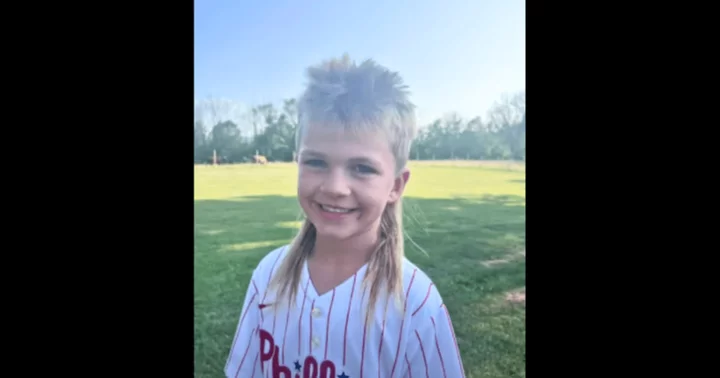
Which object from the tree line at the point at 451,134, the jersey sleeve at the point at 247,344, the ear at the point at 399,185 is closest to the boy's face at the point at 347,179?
the ear at the point at 399,185

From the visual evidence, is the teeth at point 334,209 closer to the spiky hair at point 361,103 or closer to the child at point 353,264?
the child at point 353,264

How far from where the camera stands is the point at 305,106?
188 cm

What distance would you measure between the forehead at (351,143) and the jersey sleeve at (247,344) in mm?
603

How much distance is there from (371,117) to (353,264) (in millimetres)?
522

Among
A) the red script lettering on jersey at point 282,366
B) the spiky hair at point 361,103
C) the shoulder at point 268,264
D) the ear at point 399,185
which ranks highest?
the spiky hair at point 361,103

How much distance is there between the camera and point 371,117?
1789 mm

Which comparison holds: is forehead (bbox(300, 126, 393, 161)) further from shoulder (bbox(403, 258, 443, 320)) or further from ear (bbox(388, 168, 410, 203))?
shoulder (bbox(403, 258, 443, 320))

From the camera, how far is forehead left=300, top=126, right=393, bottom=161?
178 centimetres

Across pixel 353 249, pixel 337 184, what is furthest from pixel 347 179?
pixel 353 249

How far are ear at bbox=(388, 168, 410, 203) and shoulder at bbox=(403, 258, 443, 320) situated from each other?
23cm

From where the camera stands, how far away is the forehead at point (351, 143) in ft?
5.85

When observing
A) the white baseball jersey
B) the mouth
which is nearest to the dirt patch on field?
the white baseball jersey
